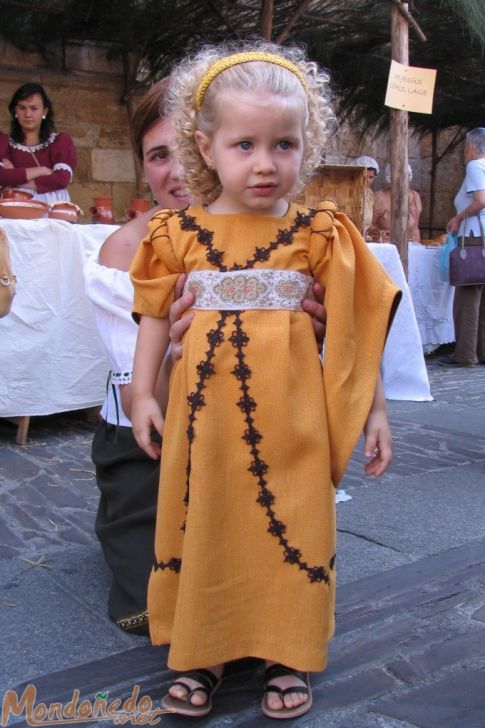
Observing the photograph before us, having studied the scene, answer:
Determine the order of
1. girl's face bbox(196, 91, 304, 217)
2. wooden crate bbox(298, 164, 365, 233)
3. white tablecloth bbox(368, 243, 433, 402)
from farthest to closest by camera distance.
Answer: wooden crate bbox(298, 164, 365, 233) < white tablecloth bbox(368, 243, 433, 402) < girl's face bbox(196, 91, 304, 217)

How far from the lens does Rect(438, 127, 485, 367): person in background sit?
23.0ft

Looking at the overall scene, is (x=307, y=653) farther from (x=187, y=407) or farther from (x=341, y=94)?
(x=341, y=94)

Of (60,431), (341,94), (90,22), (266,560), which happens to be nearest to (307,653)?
(266,560)

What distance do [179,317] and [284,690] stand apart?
0.87 meters

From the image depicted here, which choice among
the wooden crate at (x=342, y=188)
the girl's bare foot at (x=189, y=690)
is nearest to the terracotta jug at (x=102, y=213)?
the wooden crate at (x=342, y=188)

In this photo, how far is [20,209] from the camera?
4188mm

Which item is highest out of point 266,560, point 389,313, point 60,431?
point 389,313

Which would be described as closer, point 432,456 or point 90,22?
point 432,456

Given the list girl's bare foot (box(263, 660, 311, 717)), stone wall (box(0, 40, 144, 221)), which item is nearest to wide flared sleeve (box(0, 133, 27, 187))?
stone wall (box(0, 40, 144, 221))

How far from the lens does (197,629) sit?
1743 mm

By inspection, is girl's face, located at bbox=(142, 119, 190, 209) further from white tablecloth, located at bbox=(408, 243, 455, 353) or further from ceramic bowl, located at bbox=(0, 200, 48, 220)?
white tablecloth, located at bbox=(408, 243, 455, 353)

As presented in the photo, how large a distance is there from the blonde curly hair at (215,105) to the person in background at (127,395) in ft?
1.29

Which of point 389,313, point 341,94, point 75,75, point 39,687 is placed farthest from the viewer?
point 341,94

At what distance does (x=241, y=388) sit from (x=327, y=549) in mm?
396
